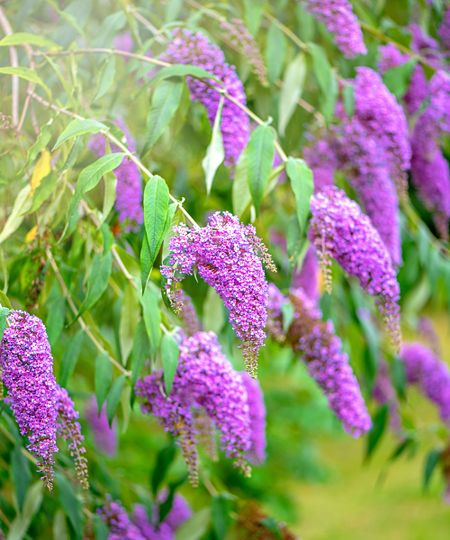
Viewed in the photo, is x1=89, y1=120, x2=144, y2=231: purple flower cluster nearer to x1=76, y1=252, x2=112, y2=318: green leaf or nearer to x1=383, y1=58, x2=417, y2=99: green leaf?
x1=76, y1=252, x2=112, y2=318: green leaf

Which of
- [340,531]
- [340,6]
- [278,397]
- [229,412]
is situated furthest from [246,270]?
[278,397]

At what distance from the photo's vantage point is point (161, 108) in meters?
1.70

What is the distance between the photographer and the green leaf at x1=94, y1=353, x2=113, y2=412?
5.65 feet

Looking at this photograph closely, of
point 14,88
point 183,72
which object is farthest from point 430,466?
point 14,88

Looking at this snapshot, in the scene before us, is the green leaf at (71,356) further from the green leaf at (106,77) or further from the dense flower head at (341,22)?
the dense flower head at (341,22)

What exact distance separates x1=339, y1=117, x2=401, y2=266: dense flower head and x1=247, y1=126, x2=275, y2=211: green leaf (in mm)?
483

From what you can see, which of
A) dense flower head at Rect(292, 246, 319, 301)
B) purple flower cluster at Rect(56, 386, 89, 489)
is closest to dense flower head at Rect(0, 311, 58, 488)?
purple flower cluster at Rect(56, 386, 89, 489)

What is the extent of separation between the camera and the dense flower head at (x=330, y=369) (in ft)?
6.15

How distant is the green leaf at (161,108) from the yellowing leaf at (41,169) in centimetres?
20

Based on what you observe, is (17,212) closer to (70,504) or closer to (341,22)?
(70,504)

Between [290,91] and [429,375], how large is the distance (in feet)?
Result: 3.83

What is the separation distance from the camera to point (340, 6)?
208 centimetres

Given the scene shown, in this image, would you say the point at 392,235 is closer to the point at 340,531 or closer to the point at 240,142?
the point at 240,142

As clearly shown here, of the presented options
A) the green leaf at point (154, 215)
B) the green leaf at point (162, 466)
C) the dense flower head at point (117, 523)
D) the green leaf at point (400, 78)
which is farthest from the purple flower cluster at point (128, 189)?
the green leaf at point (400, 78)
